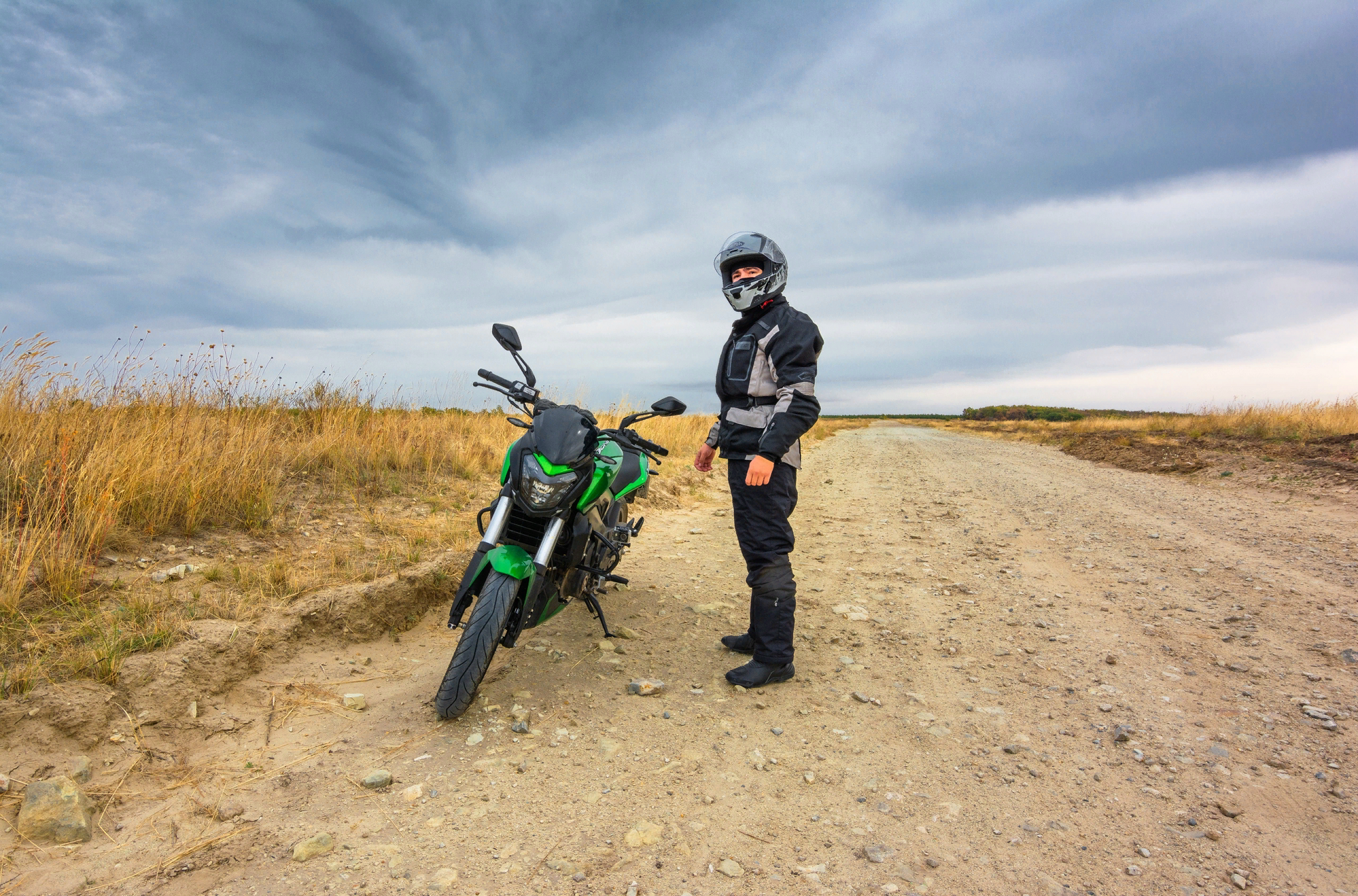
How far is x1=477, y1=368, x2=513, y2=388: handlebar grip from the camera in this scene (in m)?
3.35

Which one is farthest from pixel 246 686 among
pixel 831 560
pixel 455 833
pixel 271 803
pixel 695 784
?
pixel 831 560

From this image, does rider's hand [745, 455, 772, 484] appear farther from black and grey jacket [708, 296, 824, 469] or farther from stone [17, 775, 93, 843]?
stone [17, 775, 93, 843]

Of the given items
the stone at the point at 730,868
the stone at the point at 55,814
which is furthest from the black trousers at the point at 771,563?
the stone at the point at 55,814

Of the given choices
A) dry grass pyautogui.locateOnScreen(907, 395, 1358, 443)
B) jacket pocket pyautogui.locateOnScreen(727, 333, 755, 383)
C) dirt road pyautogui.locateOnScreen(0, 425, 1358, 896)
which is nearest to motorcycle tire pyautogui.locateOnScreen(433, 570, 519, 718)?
dirt road pyautogui.locateOnScreen(0, 425, 1358, 896)

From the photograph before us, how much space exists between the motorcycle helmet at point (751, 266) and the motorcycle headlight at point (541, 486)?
1282 mm

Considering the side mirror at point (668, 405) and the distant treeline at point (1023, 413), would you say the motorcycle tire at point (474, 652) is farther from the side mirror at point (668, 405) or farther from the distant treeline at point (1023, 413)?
the distant treeline at point (1023, 413)

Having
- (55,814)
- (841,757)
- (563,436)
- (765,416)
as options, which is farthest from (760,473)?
(55,814)

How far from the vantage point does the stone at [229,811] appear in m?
2.04

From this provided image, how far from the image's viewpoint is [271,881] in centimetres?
177

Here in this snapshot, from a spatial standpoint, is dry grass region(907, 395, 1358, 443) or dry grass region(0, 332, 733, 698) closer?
dry grass region(0, 332, 733, 698)

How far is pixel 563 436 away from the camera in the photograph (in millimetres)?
2863

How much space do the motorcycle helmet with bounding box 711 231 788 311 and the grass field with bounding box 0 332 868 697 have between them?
2.75m

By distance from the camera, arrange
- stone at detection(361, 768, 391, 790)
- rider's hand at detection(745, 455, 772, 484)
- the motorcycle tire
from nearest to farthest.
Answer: stone at detection(361, 768, 391, 790) < the motorcycle tire < rider's hand at detection(745, 455, 772, 484)

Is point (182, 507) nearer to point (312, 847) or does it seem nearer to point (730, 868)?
point (312, 847)
